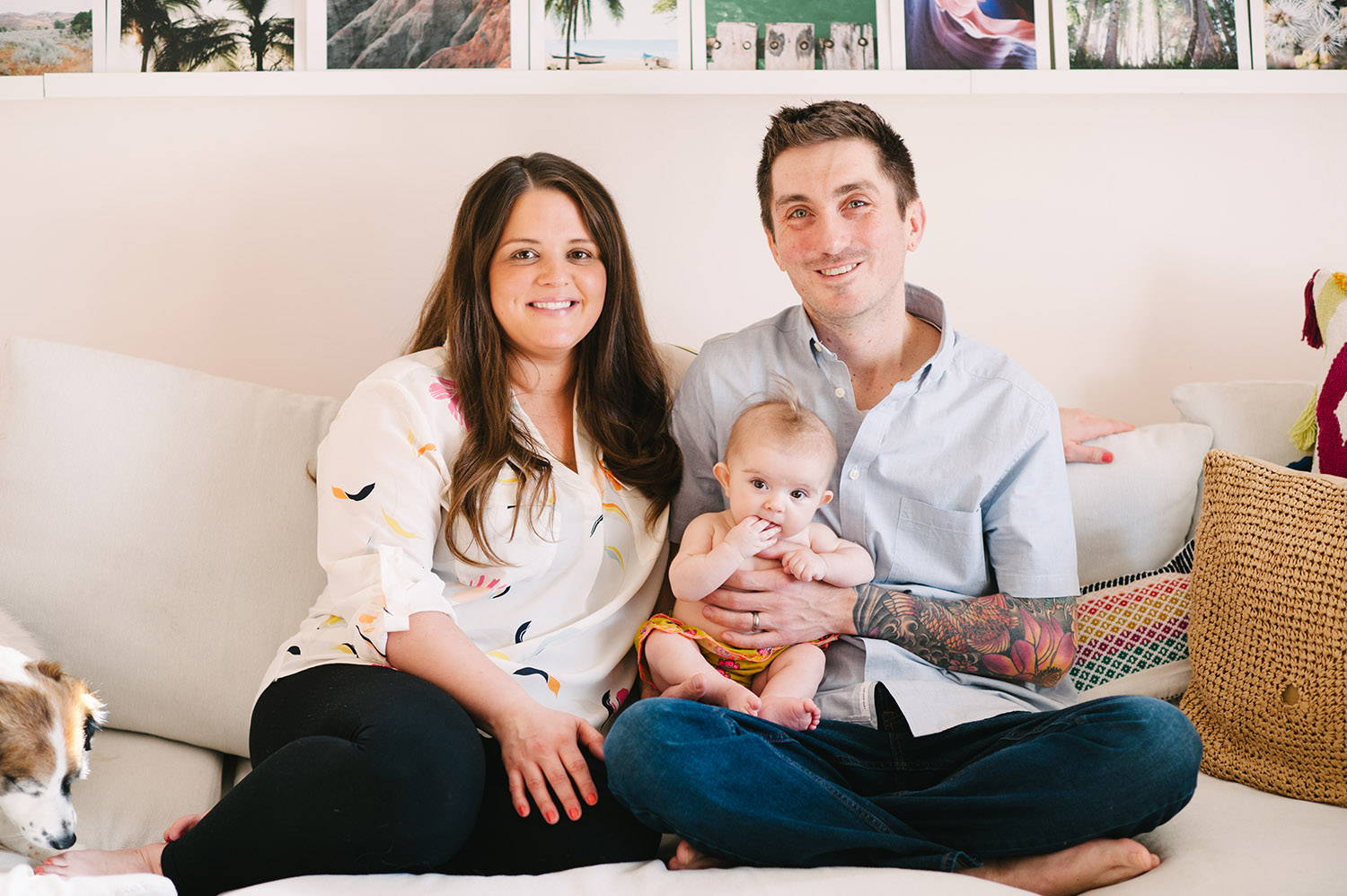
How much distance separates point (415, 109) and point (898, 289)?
1078 mm

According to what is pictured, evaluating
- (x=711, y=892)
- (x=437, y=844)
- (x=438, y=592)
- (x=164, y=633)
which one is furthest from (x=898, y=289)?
(x=164, y=633)

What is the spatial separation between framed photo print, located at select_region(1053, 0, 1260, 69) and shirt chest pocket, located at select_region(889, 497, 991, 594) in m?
1.11

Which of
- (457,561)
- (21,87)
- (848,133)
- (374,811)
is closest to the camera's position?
(374,811)

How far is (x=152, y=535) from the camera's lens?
168cm

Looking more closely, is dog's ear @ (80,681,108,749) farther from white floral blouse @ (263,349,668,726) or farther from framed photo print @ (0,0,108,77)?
framed photo print @ (0,0,108,77)

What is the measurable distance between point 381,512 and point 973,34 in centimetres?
156

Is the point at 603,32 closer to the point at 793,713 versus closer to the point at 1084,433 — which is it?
the point at 1084,433

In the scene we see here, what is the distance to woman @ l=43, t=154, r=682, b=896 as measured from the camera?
1.25 meters

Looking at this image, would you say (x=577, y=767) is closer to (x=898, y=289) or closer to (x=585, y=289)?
(x=585, y=289)

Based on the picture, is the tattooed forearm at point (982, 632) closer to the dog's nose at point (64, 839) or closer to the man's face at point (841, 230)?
the man's face at point (841, 230)

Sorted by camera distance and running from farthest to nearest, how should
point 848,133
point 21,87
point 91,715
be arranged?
point 21,87, point 848,133, point 91,715

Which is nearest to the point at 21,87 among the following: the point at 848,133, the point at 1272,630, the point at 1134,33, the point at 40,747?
the point at 40,747

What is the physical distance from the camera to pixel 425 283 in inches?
85.1

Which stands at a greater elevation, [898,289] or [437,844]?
[898,289]
